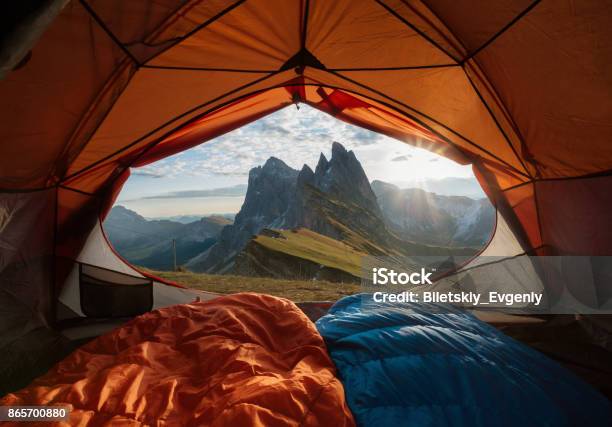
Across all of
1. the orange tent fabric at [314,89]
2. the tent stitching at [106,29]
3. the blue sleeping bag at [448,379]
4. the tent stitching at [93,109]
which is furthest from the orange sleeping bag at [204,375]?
the tent stitching at [106,29]

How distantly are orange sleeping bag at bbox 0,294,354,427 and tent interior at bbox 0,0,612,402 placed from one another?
84cm

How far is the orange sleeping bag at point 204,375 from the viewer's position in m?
1.17

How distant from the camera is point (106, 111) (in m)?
2.59

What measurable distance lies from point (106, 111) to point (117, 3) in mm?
876

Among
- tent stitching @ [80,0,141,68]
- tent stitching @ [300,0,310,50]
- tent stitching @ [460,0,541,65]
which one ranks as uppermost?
tent stitching @ [300,0,310,50]

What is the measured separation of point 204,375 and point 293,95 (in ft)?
9.75

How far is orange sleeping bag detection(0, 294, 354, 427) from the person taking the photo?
46.1 inches

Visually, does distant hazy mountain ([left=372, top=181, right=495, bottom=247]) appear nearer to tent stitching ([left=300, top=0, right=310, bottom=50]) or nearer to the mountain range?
the mountain range

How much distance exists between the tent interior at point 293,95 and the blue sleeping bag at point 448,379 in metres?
1.21

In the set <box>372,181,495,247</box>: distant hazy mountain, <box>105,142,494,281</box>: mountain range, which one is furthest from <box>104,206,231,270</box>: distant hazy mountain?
<box>372,181,495,247</box>: distant hazy mountain

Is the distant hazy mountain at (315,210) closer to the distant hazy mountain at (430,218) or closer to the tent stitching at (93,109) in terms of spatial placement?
the distant hazy mountain at (430,218)

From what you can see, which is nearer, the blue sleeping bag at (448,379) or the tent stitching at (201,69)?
the blue sleeping bag at (448,379)

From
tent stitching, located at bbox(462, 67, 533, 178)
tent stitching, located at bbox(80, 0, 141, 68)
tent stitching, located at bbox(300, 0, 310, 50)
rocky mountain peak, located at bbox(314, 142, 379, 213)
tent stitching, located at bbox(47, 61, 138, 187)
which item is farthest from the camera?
rocky mountain peak, located at bbox(314, 142, 379, 213)

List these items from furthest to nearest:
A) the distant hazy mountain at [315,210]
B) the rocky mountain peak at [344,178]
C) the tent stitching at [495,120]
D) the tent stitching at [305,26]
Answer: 1. the rocky mountain peak at [344,178]
2. the distant hazy mountain at [315,210]
3. the tent stitching at [495,120]
4. the tent stitching at [305,26]
